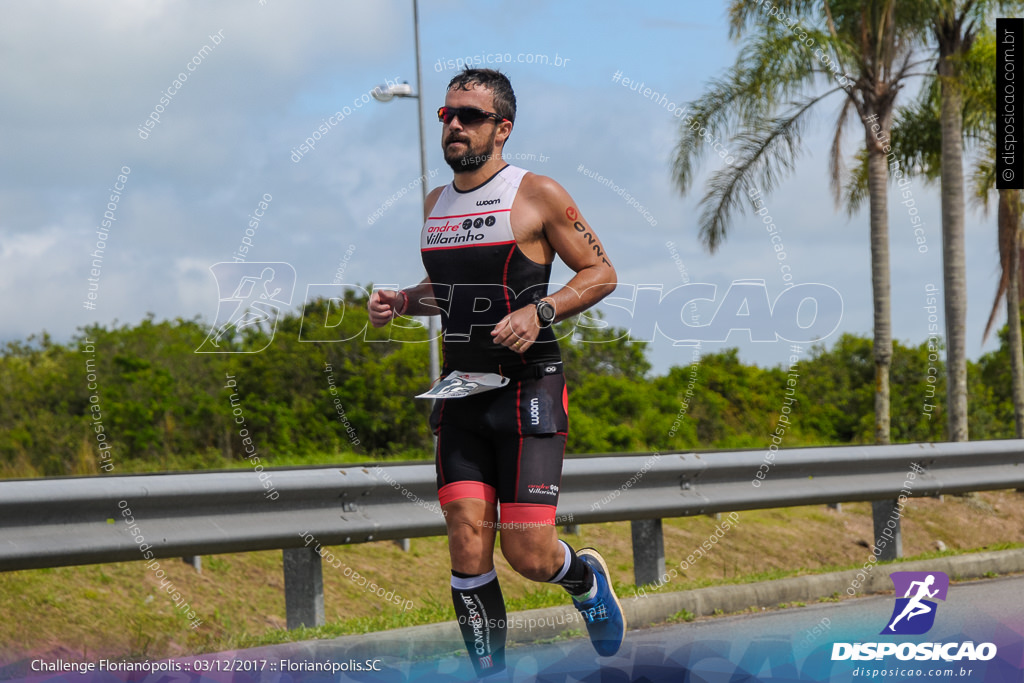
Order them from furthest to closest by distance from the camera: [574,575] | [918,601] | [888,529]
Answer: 1. [888,529]
2. [918,601]
3. [574,575]

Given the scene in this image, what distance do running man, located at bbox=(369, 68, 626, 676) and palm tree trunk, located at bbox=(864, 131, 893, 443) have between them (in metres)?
11.2

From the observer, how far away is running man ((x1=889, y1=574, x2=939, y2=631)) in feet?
19.1

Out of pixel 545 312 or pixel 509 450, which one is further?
pixel 509 450

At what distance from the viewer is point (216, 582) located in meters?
7.38

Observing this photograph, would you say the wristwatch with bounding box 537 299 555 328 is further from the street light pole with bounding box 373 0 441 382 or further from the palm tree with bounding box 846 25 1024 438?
the palm tree with bounding box 846 25 1024 438

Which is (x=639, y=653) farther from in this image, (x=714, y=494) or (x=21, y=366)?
(x=21, y=366)

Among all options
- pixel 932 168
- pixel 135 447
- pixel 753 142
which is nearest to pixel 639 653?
pixel 753 142

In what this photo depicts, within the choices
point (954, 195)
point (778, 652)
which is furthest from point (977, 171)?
point (778, 652)

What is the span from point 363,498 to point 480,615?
1.52m

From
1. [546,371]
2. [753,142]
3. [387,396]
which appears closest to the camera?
[546,371]

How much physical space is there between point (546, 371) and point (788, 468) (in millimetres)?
3352

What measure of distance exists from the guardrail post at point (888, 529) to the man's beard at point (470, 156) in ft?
15.8

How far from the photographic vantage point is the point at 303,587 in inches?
203

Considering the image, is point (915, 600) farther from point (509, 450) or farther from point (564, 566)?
point (509, 450)
